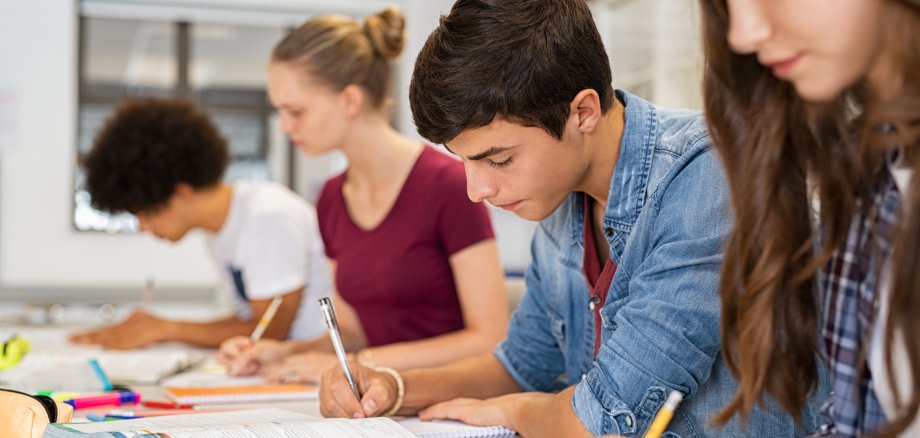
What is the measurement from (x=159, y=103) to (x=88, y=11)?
10.5ft

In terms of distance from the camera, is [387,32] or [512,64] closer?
[512,64]

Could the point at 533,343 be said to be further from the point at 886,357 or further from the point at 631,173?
the point at 886,357

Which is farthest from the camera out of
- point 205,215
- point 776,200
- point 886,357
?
point 205,215

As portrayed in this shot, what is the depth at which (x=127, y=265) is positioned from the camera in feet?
17.8

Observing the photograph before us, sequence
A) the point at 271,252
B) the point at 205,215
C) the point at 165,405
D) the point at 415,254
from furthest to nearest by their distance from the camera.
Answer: the point at 205,215 < the point at 271,252 < the point at 415,254 < the point at 165,405

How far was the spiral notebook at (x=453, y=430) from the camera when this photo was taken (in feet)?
3.92

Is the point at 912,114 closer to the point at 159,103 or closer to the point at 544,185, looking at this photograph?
the point at 544,185

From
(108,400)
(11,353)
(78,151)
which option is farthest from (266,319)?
(78,151)

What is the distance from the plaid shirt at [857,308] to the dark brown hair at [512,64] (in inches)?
16.9

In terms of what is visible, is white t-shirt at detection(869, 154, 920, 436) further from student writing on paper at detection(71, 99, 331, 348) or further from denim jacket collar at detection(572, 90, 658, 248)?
student writing on paper at detection(71, 99, 331, 348)

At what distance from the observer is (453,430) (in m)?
1.22

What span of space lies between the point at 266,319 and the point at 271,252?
0.23 metres

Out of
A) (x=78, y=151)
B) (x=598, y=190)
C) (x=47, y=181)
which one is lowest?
(x=47, y=181)

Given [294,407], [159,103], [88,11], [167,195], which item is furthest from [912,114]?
[88,11]
